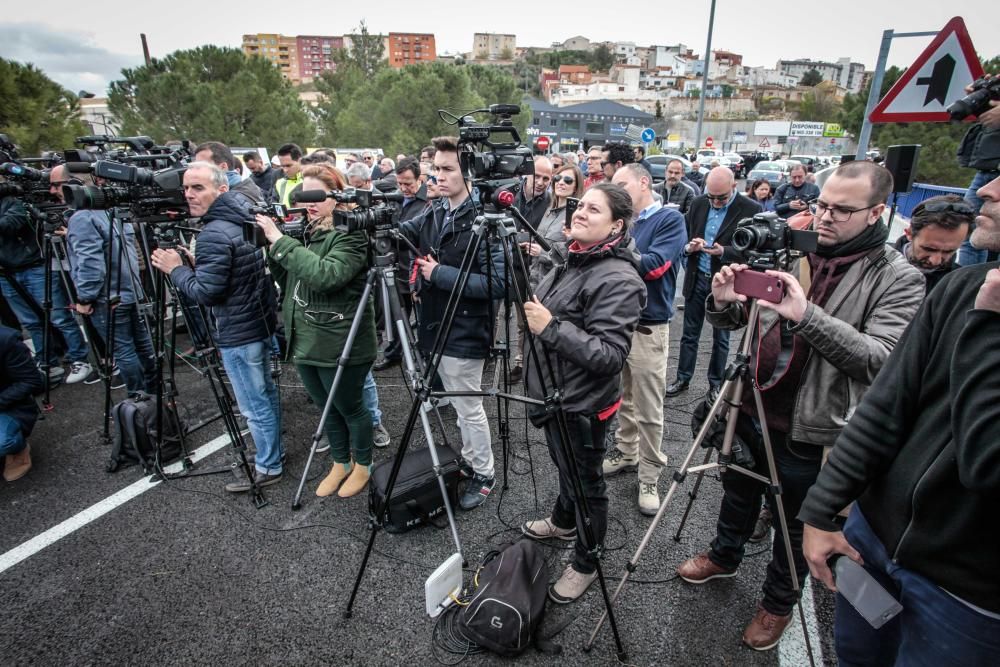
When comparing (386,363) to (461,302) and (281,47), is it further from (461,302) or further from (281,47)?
(281,47)

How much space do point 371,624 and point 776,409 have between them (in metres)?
2.23

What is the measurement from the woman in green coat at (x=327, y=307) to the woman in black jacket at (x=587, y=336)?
4.14ft

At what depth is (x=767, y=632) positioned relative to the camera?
2.31m

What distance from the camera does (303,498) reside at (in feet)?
11.3

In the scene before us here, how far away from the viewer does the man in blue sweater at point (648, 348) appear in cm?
334

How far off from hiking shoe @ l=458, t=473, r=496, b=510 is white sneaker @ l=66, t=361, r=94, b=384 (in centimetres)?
467

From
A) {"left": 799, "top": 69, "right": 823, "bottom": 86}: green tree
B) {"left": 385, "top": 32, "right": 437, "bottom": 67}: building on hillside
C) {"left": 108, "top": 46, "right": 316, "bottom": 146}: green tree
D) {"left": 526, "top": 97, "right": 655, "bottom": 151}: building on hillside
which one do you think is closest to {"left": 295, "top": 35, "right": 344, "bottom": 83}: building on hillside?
{"left": 385, "top": 32, "right": 437, "bottom": 67}: building on hillside

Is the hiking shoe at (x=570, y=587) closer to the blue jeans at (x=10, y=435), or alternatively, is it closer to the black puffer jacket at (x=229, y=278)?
the black puffer jacket at (x=229, y=278)

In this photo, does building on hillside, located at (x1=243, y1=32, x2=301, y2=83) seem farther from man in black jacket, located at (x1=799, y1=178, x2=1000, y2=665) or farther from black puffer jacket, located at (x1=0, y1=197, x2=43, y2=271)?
man in black jacket, located at (x1=799, y1=178, x2=1000, y2=665)

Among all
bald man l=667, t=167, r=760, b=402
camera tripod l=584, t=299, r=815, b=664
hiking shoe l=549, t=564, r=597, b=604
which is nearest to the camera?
camera tripod l=584, t=299, r=815, b=664

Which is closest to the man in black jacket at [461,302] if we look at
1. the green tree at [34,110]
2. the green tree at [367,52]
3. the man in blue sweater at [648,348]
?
the man in blue sweater at [648,348]

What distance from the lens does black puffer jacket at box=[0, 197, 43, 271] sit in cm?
477

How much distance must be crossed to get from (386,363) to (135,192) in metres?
3.11

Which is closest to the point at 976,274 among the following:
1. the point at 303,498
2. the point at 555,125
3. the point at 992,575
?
the point at 992,575
